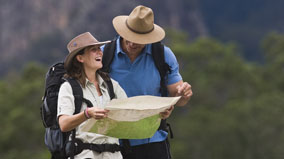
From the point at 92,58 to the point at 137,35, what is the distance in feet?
1.41

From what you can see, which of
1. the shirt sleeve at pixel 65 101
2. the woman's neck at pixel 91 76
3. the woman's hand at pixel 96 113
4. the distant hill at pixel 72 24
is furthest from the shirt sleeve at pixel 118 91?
the distant hill at pixel 72 24

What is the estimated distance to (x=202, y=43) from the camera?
6694cm

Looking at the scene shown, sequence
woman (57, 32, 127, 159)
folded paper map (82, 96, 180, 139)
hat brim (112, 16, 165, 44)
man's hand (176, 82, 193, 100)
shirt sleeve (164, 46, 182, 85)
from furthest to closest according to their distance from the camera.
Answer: shirt sleeve (164, 46, 182, 85)
hat brim (112, 16, 165, 44)
man's hand (176, 82, 193, 100)
woman (57, 32, 127, 159)
folded paper map (82, 96, 180, 139)

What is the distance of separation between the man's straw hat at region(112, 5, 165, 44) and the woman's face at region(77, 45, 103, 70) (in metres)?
0.28

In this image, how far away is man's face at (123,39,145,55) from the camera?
550cm

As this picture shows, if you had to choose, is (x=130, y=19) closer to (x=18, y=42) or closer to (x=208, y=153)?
(x=208, y=153)

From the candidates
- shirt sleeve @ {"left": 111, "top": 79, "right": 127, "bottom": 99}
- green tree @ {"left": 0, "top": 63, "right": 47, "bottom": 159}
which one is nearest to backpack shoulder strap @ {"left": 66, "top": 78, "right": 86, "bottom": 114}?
shirt sleeve @ {"left": 111, "top": 79, "right": 127, "bottom": 99}

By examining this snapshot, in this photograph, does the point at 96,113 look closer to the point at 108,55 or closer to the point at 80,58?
the point at 80,58

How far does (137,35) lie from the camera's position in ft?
17.9

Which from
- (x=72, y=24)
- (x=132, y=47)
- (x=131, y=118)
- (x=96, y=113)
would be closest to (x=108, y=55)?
(x=132, y=47)

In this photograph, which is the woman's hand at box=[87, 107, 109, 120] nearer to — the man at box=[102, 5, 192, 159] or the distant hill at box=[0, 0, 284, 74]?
the man at box=[102, 5, 192, 159]

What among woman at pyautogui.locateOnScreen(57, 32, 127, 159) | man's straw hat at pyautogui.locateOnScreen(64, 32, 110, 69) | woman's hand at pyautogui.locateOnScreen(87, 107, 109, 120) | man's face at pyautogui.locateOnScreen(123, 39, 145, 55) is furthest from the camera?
man's face at pyautogui.locateOnScreen(123, 39, 145, 55)

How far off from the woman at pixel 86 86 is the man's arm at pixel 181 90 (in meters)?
0.35

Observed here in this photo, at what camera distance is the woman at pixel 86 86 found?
194 inches
